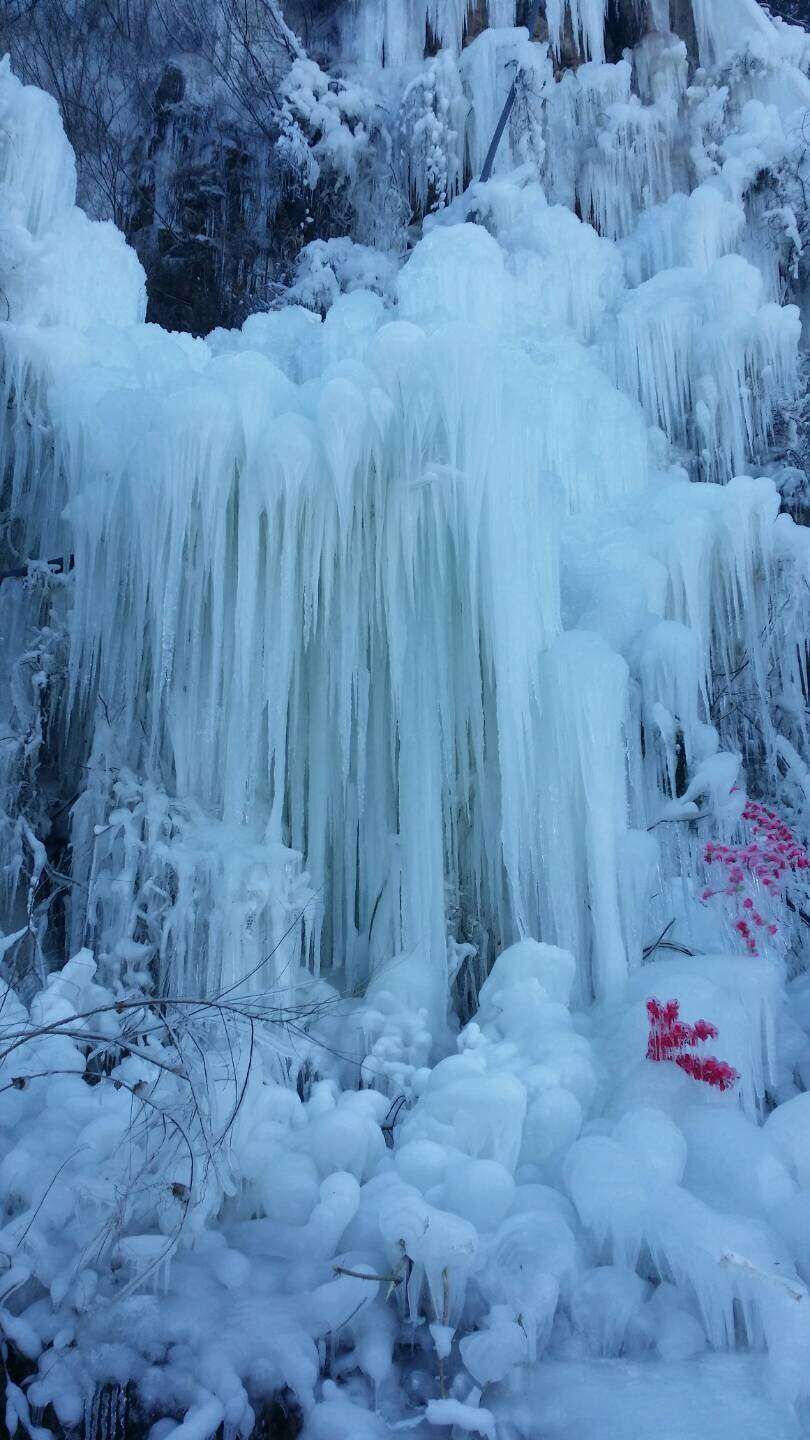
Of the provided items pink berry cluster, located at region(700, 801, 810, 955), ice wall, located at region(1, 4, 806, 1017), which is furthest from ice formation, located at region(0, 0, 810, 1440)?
pink berry cluster, located at region(700, 801, 810, 955)

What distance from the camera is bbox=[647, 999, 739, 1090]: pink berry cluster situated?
10.8ft

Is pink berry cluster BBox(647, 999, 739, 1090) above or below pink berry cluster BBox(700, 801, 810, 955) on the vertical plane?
below

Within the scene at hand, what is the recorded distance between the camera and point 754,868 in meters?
4.64

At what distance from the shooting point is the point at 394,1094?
387 centimetres

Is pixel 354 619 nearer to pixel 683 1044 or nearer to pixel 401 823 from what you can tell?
pixel 401 823

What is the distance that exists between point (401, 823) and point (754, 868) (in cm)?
170

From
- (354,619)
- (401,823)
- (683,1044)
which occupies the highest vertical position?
(354,619)

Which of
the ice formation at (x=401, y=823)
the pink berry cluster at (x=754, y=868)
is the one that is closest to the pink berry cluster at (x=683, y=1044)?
the ice formation at (x=401, y=823)

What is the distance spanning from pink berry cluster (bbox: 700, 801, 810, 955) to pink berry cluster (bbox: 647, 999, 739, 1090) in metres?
1.23

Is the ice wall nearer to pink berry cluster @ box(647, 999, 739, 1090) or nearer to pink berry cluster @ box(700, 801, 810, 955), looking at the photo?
pink berry cluster @ box(700, 801, 810, 955)

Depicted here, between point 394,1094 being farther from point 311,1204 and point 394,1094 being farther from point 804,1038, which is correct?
point 804,1038

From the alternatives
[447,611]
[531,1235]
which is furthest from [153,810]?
[531,1235]

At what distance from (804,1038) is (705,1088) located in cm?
100

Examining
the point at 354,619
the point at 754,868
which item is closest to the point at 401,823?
the point at 354,619
